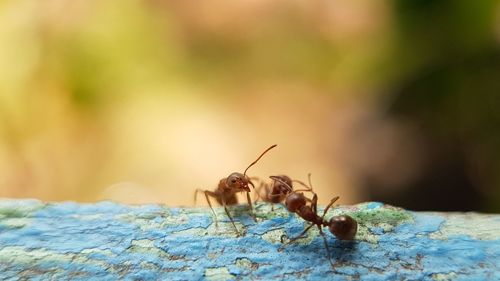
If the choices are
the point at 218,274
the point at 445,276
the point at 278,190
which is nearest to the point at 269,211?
the point at 278,190

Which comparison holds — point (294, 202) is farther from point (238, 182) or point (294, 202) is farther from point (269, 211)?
point (238, 182)

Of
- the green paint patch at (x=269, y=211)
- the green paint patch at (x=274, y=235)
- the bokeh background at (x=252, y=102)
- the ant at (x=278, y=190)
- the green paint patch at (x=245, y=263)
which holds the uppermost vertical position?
the bokeh background at (x=252, y=102)

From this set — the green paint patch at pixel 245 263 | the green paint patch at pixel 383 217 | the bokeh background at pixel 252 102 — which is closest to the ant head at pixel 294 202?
the green paint patch at pixel 383 217

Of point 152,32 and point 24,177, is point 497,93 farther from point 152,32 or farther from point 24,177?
point 24,177

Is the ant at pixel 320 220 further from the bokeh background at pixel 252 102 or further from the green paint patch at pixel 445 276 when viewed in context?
the bokeh background at pixel 252 102

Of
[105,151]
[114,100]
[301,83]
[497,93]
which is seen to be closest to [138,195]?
[105,151]

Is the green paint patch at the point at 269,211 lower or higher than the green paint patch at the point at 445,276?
higher

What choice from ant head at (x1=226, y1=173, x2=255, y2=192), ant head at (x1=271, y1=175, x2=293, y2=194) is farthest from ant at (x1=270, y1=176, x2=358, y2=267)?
ant head at (x1=226, y1=173, x2=255, y2=192)

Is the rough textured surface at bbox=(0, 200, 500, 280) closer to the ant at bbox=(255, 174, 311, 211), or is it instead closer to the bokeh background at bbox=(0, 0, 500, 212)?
the ant at bbox=(255, 174, 311, 211)
